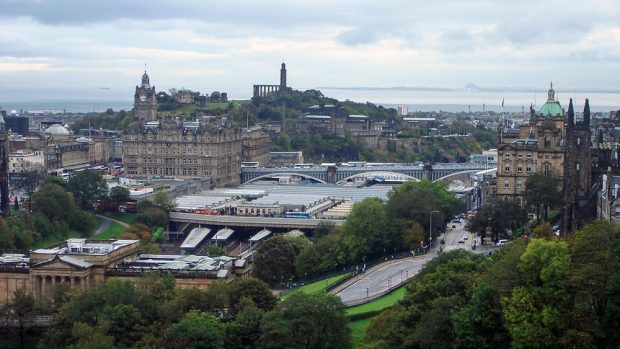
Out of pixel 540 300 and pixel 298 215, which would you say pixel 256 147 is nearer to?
pixel 298 215

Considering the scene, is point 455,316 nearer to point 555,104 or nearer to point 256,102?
point 555,104

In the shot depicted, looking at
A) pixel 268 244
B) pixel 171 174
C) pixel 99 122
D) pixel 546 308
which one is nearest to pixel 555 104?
pixel 268 244

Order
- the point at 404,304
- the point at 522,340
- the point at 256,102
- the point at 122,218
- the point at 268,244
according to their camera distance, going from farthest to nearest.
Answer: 1. the point at 256,102
2. the point at 122,218
3. the point at 268,244
4. the point at 404,304
5. the point at 522,340

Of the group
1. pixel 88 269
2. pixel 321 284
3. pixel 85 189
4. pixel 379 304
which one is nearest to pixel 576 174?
pixel 379 304

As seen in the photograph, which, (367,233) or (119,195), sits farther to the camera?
(119,195)

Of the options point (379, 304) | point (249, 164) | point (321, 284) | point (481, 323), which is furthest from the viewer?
point (249, 164)

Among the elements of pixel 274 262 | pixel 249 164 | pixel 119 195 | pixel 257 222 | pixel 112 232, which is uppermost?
pixel 249 164
